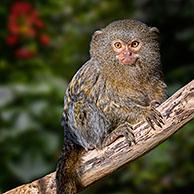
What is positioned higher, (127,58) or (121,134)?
(127,58)

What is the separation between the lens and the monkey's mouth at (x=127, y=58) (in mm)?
4129

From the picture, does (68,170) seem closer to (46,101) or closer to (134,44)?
(134,44)

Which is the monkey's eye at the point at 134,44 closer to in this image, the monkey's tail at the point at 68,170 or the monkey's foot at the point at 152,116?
the monkey's foot at the point at 152,116

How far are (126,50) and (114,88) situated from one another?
223mm

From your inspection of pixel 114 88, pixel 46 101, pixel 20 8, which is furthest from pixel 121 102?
pixel 46 101

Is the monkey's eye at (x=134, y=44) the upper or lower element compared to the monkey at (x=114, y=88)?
upper

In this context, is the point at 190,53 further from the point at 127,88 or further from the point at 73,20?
the point at 127,88

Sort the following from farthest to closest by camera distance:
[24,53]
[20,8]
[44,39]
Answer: [44,39], [24,53], [20,8]

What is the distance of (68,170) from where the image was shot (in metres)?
4.34

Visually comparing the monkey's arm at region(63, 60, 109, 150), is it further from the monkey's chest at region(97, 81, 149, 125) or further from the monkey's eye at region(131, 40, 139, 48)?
the monkey's eye at region(131, 40, 139, 48)

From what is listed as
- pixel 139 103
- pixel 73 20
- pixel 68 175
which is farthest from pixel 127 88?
pixel 73 20

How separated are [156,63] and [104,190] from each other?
287 centimetres

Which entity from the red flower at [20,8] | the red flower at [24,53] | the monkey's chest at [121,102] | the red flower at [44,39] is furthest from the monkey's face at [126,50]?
the red flower at [44,39]

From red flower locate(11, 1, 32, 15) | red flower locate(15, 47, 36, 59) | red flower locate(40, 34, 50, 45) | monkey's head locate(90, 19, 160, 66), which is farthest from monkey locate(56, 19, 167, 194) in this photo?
red flower locate(40, 34, 50, 45)
